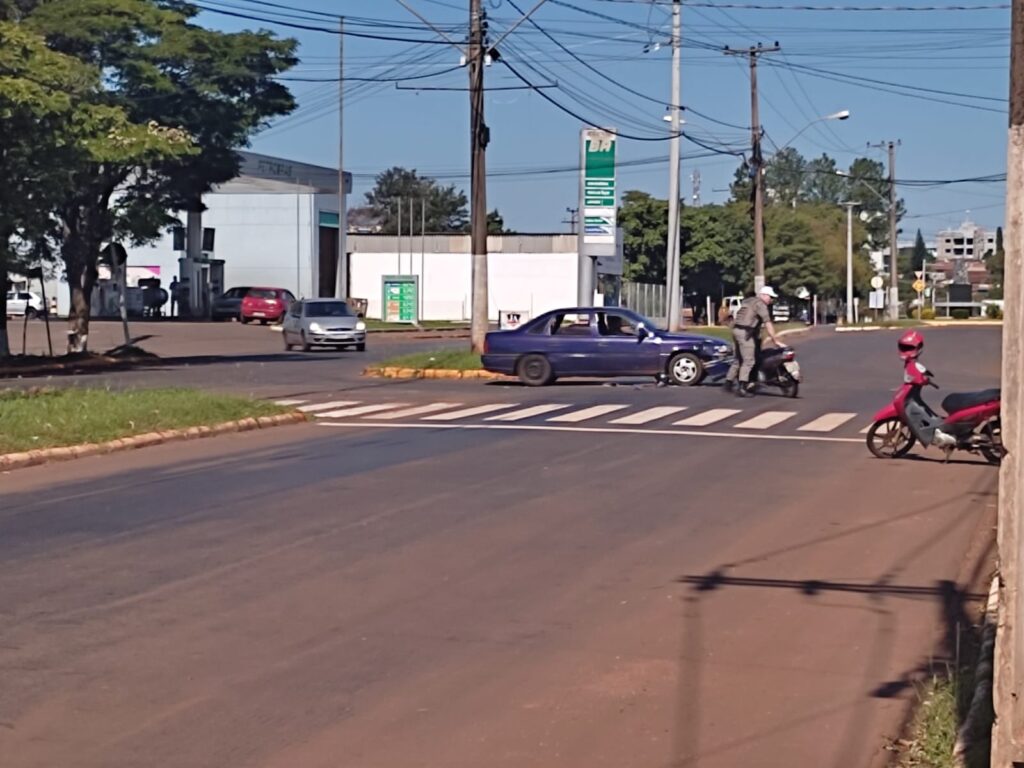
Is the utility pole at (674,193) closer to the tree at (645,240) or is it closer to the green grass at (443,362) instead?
the green grass at (443,362)

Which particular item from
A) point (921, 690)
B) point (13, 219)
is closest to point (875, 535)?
point (921, 690)

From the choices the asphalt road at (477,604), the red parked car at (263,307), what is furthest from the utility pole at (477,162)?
the red parked car at (263,307)

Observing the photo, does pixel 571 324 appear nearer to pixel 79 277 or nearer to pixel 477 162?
pixel 477 162

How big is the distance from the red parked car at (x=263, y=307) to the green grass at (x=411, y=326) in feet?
12.7

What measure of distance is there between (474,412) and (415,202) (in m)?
114

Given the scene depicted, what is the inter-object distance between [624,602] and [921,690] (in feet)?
7.69

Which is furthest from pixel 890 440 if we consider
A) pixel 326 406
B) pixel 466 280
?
pixel 466 280

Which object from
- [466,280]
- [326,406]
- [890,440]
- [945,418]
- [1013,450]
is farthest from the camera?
[466,280]

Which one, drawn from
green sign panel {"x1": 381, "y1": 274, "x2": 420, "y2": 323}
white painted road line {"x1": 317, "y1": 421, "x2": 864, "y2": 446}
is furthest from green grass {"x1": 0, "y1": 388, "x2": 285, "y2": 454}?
green sign panel {"x1": 381, "y1": 274, "x2": 420, "y2": 323}

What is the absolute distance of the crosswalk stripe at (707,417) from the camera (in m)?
20.5

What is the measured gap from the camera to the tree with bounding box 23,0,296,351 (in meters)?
35.5

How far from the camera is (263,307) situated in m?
65.3

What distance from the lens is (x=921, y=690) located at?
7137mm

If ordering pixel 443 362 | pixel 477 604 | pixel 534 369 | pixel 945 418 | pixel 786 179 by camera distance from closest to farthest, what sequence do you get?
pixel 477 604 < pixel 945 418 < pixel 534 369 < pixel 443 362 < pixel 786 179
